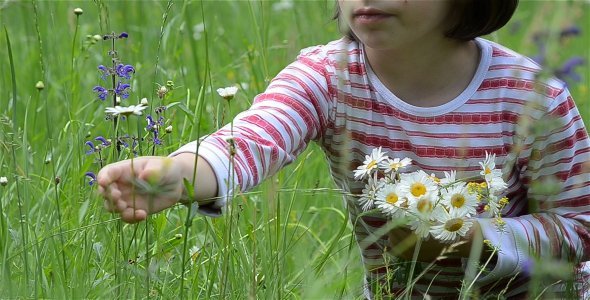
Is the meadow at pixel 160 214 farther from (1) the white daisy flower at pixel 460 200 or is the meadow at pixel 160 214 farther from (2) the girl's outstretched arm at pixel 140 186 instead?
(1) the white daisy flower at pixel 460 200

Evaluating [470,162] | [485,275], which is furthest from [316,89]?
[485,275]

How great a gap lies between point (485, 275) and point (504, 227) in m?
0.18

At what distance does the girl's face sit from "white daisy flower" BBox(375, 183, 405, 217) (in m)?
0.26

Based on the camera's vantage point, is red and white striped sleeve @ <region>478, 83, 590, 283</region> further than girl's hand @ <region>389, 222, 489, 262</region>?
Yes

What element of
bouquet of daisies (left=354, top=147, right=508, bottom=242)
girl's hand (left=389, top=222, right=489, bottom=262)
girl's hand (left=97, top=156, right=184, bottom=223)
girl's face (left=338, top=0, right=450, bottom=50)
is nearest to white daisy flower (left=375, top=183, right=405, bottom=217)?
bouquet of daisies (left=354, top=147, right=508, bottom=242)

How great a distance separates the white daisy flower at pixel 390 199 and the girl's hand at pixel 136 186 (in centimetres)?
39

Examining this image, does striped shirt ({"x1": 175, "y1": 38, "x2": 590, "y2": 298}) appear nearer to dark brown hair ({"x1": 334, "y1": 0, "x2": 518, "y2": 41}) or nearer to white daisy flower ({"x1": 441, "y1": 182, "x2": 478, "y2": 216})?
dark brown hair ({"x1": 334, "y1": 0, "x2": 518, "y2": 41})

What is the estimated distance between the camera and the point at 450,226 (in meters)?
1.71

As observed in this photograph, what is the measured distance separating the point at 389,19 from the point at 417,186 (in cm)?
31

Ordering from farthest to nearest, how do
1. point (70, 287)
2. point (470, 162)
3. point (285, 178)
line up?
point (285, 178), point (470, 162), point (70, 287)

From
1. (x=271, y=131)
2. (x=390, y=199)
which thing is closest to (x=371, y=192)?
(x=390, y=199)

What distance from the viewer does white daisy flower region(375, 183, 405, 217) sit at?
5.47 ft

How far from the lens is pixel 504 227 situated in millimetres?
1882

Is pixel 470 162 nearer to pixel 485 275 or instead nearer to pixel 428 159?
pixel 428 159
